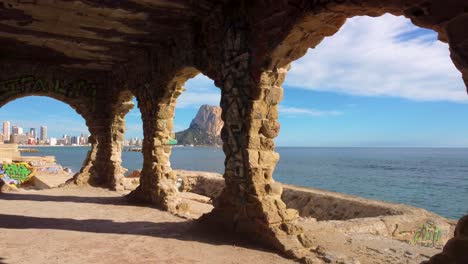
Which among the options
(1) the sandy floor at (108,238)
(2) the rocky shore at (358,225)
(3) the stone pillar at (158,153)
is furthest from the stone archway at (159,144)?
(2) the rocky shore at (358,225)

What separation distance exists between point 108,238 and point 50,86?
808 centimetres

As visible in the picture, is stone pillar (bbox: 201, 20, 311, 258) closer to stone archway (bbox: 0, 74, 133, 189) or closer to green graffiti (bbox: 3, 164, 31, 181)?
stone archway (bbox: 0, 74, 133, 189)

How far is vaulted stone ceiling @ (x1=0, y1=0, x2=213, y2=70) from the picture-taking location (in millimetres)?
6871

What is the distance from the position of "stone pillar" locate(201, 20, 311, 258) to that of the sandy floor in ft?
1.28

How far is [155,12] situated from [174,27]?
3.08ft

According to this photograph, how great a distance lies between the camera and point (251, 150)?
6059mm

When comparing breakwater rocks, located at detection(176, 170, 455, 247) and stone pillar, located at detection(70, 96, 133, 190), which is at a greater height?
stone pillar, located at detection(70, 96, 133, 190)

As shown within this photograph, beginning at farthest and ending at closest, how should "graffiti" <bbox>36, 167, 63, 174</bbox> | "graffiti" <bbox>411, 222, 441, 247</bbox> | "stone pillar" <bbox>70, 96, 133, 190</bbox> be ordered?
"graffiti" <bbox>36, 167, 63, 174</bbox>, "stone pillar" <bbox>70, 96, 133, 190</bbox>, "graffiti" <bbox>411, 222, 441, 247</bbox>

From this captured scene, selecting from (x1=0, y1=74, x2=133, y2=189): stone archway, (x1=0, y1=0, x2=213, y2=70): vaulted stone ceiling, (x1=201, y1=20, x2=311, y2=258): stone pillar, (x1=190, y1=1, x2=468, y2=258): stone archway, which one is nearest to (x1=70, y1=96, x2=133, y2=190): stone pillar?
(x1=0, y1=74, x2=133, y2=189): stone archway

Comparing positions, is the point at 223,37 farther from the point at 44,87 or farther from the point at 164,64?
the point at 44,87

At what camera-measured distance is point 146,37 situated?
879 cm

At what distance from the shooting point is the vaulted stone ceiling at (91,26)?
687 centimetres

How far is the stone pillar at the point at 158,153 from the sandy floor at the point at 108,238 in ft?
1.76

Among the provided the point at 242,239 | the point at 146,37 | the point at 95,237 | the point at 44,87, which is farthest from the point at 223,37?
the point at 44,87
